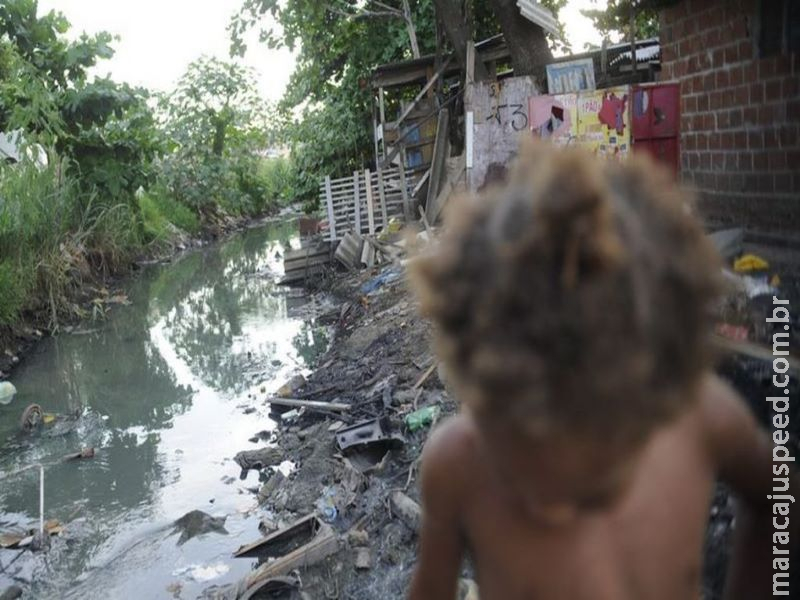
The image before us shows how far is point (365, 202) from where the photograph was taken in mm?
12945

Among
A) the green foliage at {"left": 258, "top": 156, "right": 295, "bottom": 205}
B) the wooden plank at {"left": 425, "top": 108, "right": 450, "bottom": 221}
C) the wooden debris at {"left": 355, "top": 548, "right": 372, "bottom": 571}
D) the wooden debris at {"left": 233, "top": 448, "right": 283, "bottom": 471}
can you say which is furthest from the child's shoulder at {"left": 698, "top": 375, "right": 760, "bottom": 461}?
the green foliage at {"left": 258, "top": 156, "right": 295, "bottom": 205}

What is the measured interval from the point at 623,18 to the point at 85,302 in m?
9.57

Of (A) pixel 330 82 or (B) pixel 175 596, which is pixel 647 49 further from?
(B) pixel 175 596

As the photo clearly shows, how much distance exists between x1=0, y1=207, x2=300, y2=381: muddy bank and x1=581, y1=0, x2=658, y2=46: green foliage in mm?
7879

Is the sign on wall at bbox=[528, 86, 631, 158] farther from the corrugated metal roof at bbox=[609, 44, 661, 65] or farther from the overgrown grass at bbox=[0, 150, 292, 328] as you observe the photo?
the overgrown grass at bbox=[0, 150, 292, 328]

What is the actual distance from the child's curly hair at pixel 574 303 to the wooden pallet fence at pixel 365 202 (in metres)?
11.9

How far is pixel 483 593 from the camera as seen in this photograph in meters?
1.11

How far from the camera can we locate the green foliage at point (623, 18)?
17.4 ft

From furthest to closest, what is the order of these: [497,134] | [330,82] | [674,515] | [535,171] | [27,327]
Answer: [330,82]
[27,327]
[497,134]
[674,515]
[535,171]

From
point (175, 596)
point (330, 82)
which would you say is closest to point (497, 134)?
point (175, 596)

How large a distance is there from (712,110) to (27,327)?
31.3 ft

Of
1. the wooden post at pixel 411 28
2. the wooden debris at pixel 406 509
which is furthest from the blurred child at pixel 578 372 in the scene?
the wooden post at pixel 411 28

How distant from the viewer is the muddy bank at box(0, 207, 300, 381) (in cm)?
962

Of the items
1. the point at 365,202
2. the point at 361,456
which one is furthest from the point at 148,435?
the point at 365,202
